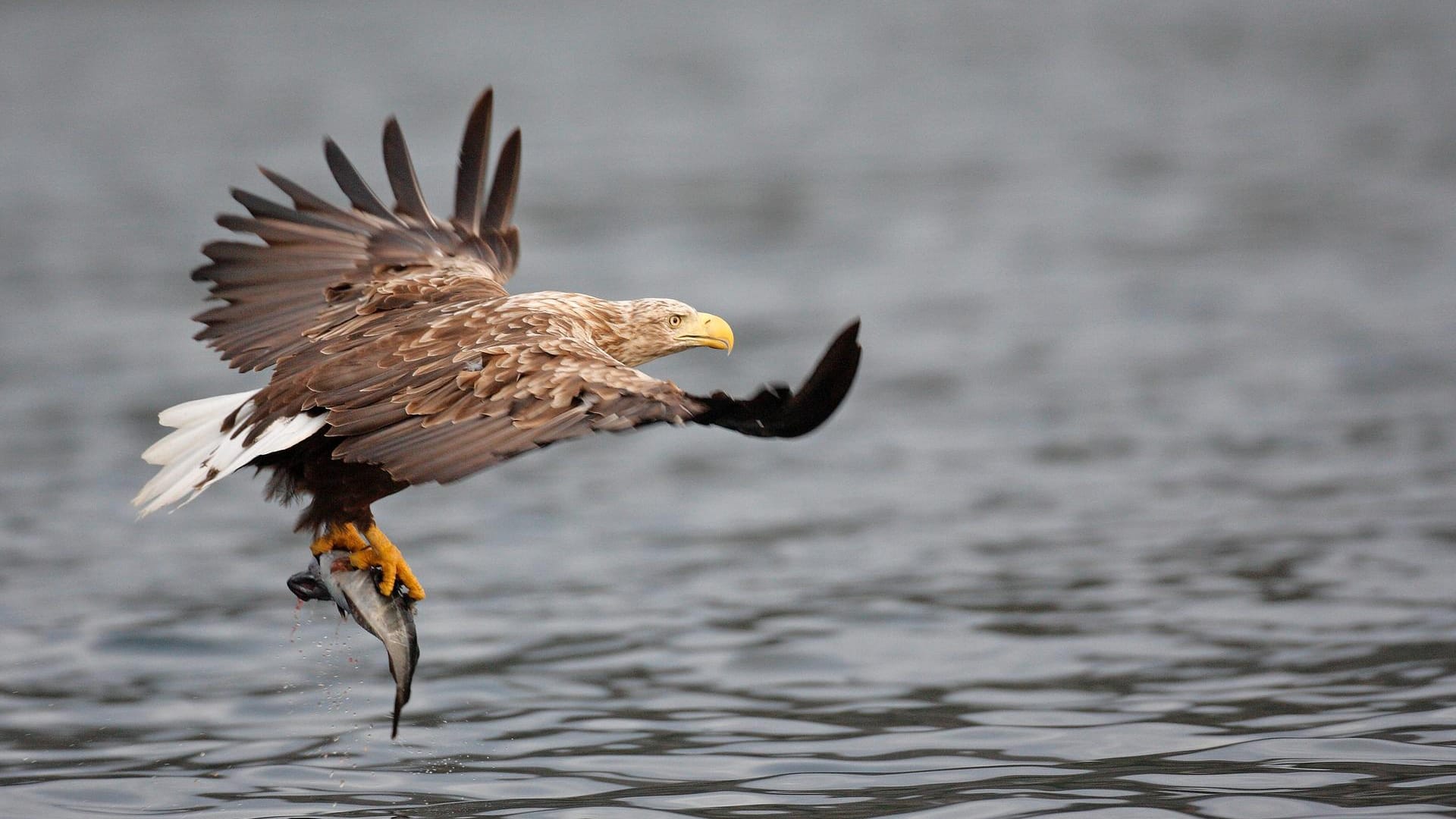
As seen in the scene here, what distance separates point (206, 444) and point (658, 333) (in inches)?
56.6

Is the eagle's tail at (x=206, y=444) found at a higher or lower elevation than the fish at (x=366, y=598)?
higher

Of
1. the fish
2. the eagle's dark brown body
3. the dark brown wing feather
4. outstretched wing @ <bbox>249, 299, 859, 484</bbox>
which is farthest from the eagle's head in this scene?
the dark brown wing feather

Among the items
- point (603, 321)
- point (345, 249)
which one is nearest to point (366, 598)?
point (603, 321)

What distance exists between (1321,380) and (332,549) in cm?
825

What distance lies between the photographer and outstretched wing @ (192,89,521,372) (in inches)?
255

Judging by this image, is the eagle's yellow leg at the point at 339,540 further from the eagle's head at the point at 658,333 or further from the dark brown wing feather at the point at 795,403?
the dark brown wing feather at the point at 795,403

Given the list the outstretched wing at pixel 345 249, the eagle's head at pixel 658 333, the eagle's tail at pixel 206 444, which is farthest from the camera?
the outstretched wing at pixel 345 249

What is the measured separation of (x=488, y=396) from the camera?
526cm

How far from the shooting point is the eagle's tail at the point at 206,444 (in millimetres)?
5516

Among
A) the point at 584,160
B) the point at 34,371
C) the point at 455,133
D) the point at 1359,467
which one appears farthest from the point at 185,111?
the point at 1359,467

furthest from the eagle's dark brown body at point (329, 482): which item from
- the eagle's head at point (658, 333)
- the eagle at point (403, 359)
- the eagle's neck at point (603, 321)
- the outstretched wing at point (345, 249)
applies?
the eagle's head at point (658, 333)

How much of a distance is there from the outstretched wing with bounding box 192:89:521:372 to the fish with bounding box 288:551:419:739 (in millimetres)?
780

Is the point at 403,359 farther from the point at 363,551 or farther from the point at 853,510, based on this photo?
the point at 853,510

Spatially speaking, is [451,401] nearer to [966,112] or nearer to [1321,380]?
[1321,380]
